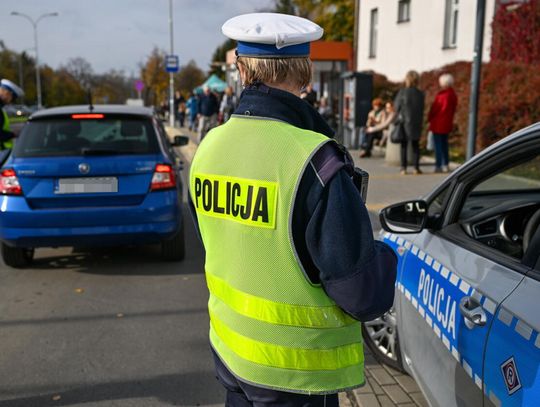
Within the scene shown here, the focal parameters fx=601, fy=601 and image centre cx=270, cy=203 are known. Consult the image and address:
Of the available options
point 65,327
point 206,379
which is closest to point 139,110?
point 65,327

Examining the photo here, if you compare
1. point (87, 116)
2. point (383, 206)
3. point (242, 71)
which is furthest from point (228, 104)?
Result: point (242, 71)

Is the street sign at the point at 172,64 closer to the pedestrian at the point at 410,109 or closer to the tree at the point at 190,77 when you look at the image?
the pedestrian at the point at 410,109

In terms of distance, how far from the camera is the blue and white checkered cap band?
1.68 m

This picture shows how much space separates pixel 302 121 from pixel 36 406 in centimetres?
253

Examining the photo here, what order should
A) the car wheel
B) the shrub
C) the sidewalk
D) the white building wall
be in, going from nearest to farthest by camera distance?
the sidewalk
the car wheel
the shrub
the white building wall

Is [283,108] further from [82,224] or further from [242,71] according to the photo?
[82,224]

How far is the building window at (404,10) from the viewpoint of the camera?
22031mm

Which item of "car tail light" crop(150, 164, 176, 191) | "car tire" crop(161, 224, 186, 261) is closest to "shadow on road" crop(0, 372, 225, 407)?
Answer: "car tail light" crop(150, 164, 176, 191)

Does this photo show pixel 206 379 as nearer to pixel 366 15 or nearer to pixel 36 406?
pixel 36 406

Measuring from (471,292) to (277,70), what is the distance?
110cm

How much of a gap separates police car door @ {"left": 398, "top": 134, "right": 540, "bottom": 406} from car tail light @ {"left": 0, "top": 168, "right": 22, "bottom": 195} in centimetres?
384

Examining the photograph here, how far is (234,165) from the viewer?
1.71 m

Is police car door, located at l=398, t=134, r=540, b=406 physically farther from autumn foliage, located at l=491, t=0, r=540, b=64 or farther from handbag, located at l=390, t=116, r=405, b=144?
autumn foliage, located at l=491, t=0, r=540, b=64

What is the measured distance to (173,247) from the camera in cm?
613
